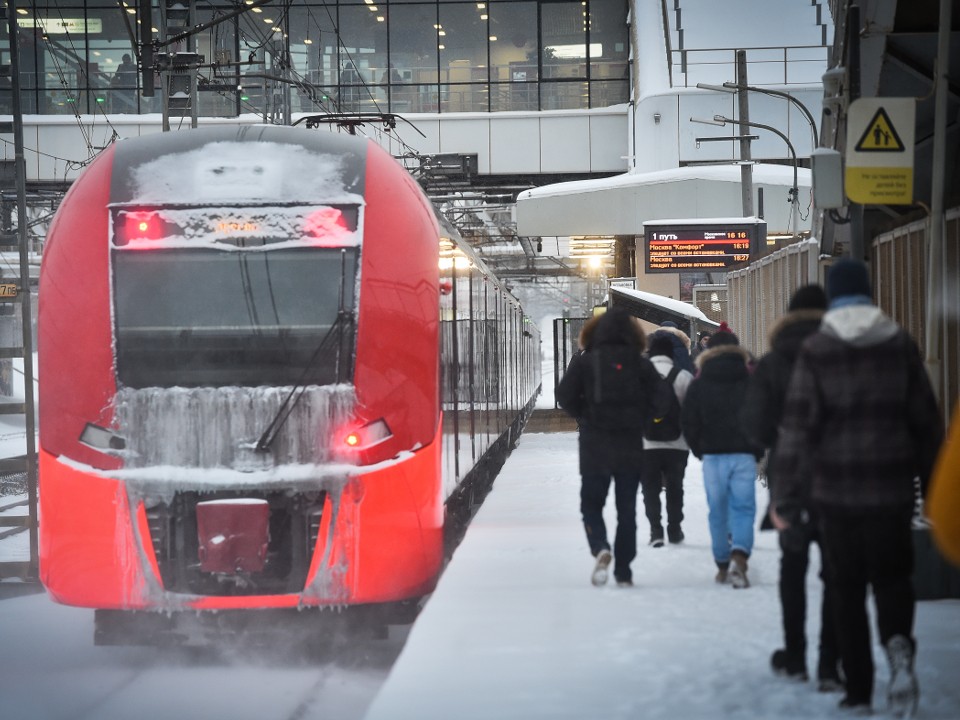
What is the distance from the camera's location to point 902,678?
5.12m

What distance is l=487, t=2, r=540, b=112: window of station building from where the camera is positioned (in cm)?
3653

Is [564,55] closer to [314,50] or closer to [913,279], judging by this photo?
[314,50]

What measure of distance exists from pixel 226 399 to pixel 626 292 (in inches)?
440

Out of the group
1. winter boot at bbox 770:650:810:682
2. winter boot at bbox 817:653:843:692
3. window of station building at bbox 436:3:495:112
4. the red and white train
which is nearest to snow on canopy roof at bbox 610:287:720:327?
the red and white train

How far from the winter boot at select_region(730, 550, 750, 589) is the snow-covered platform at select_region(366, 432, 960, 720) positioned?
63 mm

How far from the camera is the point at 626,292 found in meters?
18.4

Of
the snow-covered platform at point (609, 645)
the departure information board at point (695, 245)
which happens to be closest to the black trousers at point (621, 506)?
the snow-covered platform at point (609, 645)

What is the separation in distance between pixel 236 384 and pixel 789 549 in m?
3.19

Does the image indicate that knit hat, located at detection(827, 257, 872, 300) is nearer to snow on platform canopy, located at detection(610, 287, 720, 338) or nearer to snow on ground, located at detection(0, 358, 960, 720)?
snow on ground, located at detection(0, 358, 960, 720)

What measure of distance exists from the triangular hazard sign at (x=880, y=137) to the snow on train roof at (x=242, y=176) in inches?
110

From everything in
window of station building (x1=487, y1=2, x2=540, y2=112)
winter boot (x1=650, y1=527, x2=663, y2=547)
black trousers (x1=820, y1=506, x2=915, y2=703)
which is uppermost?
window of station building (x1=487, y1=2, x2=540, y2=112)

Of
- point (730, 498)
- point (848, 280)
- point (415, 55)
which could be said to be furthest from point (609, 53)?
point (848, 280)

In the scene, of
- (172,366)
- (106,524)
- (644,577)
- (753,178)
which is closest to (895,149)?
(644,577)

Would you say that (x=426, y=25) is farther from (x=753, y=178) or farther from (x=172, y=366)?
(x=172, y=366)
